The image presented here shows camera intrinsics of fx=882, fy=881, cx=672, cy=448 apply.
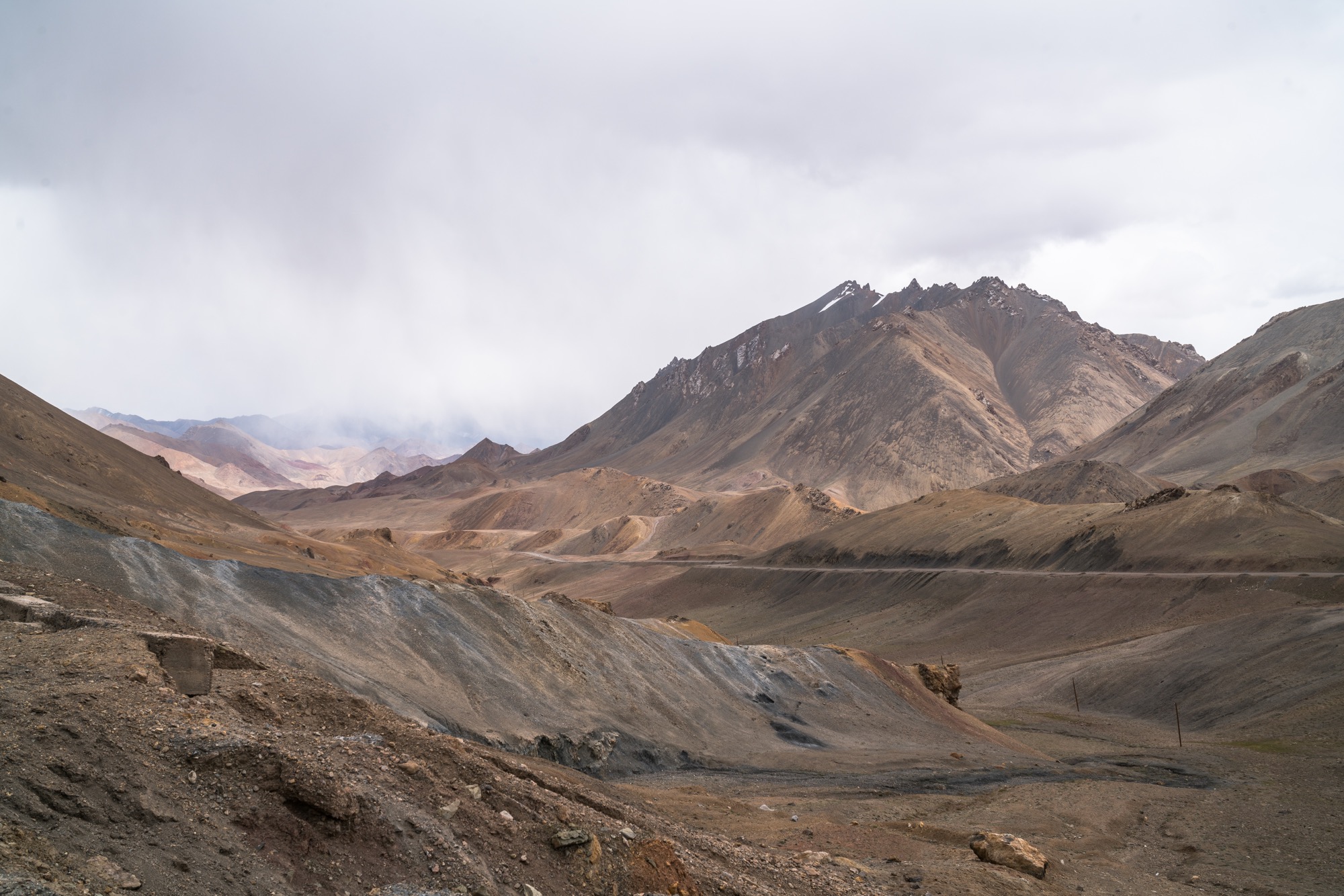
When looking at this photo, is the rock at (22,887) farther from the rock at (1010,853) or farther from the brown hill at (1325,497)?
the brown hill at (1325,497)

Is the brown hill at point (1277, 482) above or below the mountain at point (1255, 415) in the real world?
below

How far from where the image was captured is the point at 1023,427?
181 metres

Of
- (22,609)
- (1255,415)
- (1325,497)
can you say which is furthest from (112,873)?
(1255,415)

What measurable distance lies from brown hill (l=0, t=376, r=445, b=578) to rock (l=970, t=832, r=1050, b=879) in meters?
24.1

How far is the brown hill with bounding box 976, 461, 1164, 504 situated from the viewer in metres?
102

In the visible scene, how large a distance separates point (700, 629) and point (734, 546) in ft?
207

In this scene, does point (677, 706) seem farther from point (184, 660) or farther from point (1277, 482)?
point (1277, 482)

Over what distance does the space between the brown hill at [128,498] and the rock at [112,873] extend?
79.8 feet

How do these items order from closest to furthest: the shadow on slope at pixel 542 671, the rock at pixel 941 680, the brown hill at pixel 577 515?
the shadow on slope at pixel 542 671, the rock at pixel 941 680, the brown hill at pixel 577 515

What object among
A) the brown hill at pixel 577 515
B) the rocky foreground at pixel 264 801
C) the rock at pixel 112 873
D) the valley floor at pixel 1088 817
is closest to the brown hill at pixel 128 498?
the valley floor at pixel 1088 817

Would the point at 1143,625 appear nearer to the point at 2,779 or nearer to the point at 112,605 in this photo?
the point at 112,605

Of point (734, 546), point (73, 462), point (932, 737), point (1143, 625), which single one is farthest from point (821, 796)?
point (734, 546)

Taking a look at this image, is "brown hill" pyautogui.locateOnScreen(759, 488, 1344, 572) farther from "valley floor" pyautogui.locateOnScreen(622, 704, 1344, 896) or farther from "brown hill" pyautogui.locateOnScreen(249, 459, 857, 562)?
"valley floor" pyautogui.locateOnScreen(622, 704, 1344, 896)

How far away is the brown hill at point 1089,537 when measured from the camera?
2103 inches
